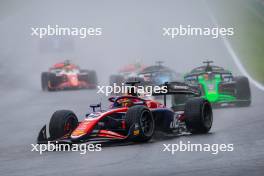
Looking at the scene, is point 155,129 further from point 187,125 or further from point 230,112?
point 230,112

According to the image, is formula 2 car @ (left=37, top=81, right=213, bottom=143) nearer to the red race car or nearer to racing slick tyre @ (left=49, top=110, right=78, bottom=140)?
racing slick tyre @ (left=49, top=110, right=78, bottom=140)

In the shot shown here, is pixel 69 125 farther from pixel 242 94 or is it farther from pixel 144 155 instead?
pixel 242 94

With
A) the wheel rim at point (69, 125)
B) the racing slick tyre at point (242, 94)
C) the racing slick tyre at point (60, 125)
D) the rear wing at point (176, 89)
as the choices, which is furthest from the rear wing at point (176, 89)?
the racing slick tyre at point (242, 94)

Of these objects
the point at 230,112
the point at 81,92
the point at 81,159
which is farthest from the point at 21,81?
the point at 81,159

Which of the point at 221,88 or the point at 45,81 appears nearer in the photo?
the point at 221,88

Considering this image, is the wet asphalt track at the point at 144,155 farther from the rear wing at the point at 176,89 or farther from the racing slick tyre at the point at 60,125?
the rear wing at the point at 176,89

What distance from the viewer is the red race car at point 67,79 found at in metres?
33.5

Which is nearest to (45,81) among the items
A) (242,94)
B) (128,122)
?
(242,94)

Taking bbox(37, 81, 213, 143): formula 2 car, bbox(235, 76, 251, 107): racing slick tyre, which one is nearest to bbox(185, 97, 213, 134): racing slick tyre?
bbox(37, 81, 213, 143): formula 2 car

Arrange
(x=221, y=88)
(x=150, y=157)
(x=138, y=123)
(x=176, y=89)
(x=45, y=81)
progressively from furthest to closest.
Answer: (x=45, y=81) < (x=221, y=88) < (x=176, y=89) < (x=138, y=123) < (x=150, y=157)

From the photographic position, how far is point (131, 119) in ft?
52.4

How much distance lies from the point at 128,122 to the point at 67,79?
58.7 feet

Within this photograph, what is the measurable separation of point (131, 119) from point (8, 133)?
4.93 meters

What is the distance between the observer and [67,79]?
111 ft
